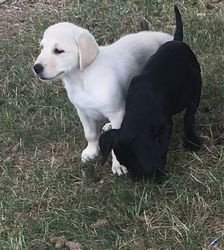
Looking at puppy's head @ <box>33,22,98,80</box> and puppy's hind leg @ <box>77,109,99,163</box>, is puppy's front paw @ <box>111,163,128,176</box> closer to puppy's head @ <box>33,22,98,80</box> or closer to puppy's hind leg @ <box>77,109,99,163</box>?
puppy's hind leg @ <box>77,109,99,163</box>

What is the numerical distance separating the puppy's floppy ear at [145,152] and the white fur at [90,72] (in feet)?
1.27

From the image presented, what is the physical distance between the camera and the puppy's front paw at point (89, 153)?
14.5 ft

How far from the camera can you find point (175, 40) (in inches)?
175

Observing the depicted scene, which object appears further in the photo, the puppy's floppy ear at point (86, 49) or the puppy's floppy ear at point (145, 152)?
the puppy's floppy ear at point (86, 49)

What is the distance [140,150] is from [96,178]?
58 cm

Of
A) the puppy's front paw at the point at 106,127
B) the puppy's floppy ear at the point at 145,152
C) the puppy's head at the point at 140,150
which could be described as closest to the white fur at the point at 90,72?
the puppy's front paw at the point at 106,127

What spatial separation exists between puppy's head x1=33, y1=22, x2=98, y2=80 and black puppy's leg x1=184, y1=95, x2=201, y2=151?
0.69 metres

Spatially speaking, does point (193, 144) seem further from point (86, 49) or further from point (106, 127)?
point (86, 49)

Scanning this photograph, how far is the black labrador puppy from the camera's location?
379 cm

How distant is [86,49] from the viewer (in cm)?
402

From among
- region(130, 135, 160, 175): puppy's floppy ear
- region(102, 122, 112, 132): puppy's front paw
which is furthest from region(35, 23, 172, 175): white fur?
region(130, 135, 160, 175): puppy's floppy ear

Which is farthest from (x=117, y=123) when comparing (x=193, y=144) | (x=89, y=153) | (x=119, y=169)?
(x=193, y=144)

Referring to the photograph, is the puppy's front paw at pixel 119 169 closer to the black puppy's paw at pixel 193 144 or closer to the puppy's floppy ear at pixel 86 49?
the black puppy's paw at pixel 193 144

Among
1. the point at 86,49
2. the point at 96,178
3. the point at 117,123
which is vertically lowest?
the point at 96,178
